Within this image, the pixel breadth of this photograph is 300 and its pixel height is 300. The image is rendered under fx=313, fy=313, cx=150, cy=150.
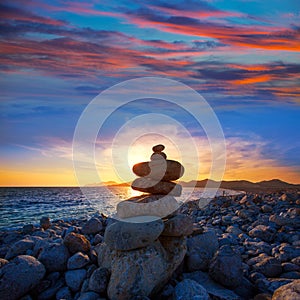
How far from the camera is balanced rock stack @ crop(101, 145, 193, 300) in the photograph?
315 inches

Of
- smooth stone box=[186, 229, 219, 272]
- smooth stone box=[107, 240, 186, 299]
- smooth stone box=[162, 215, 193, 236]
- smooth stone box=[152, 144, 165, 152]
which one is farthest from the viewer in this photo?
smooth stone box=[152, 144, 165, 152]

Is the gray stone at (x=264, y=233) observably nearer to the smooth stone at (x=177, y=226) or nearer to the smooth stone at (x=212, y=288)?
the smooth stone at (x=212, y=288)

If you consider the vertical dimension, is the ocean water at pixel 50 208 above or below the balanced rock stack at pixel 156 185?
below

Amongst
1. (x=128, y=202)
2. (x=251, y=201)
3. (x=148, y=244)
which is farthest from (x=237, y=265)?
(x=251, y=201)

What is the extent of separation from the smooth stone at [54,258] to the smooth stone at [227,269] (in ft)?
14.6

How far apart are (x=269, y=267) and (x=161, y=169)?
14.3ft

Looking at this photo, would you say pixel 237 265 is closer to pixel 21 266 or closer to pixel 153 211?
pixel 153 211

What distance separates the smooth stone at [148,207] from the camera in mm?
9305

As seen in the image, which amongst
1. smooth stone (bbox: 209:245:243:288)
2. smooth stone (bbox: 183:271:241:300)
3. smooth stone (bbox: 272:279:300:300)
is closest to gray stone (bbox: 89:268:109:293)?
smooth stone (bbox: 183:271:241:300)

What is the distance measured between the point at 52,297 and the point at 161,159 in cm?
505

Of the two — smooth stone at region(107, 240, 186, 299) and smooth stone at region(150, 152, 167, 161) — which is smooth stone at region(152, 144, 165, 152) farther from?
smooth stone at region(107, 240, 186, 299)

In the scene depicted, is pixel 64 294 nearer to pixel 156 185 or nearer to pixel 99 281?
pixel 99 281

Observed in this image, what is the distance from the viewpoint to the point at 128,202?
9586mm

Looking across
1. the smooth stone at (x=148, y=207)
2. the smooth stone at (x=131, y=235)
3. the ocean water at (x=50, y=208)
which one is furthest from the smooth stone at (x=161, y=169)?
the ocean water at (x=50, y=208)
